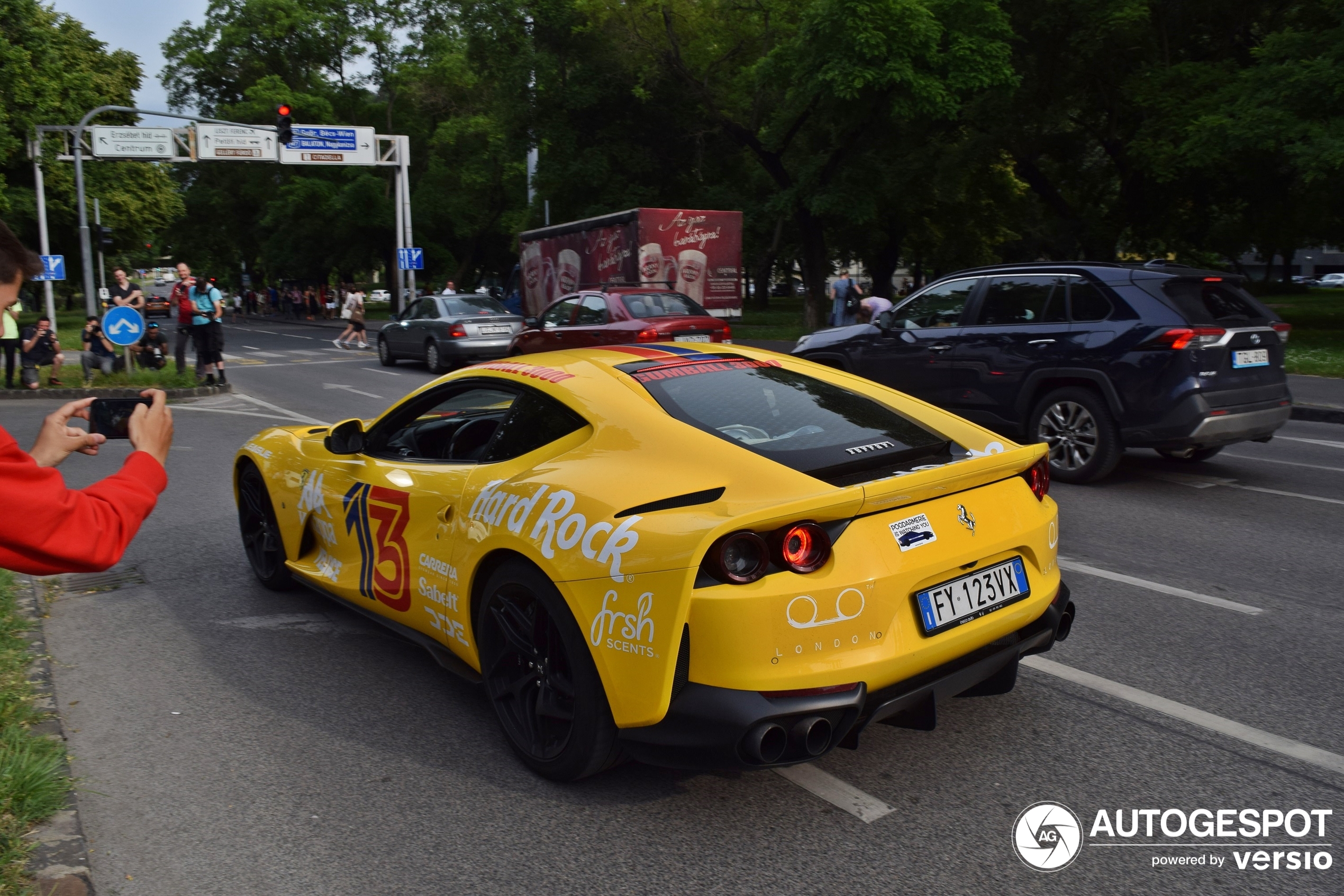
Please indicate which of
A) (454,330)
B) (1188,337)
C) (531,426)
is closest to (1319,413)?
(1188,337)

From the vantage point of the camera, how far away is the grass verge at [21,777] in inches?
115

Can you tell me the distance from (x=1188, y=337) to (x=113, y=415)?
7.37 meters

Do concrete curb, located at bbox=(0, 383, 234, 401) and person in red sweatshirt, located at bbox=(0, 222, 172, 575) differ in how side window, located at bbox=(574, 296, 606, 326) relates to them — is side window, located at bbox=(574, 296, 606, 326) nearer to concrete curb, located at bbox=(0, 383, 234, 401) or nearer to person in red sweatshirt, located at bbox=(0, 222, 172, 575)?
concrete curb, located at bbox=(0, 383, 234, 401)

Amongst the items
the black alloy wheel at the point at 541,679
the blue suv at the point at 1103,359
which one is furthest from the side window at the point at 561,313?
the black alloy wheel at the point at 541,679

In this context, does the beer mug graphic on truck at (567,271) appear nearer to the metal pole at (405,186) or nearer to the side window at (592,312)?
the metal pole at (405,186)

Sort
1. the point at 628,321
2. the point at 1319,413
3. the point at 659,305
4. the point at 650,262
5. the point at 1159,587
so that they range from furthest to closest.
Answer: the point at 650,262, the point at 659,305, the point at 628,321, the point at 1319,413, the point at 1159,587

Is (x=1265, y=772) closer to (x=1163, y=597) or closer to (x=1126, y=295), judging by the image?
(x=1163, y=597)

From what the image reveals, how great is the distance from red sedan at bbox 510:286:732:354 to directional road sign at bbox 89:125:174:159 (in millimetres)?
18325

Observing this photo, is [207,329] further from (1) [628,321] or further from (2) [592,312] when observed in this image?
(1) [628,321]

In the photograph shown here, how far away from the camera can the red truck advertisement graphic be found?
2366cm

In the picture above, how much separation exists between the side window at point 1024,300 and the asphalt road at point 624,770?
317cm

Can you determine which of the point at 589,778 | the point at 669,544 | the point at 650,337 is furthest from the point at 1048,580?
the point at 650,337

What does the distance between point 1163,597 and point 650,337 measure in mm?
10591

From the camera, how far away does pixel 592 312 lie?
55.1 ft
